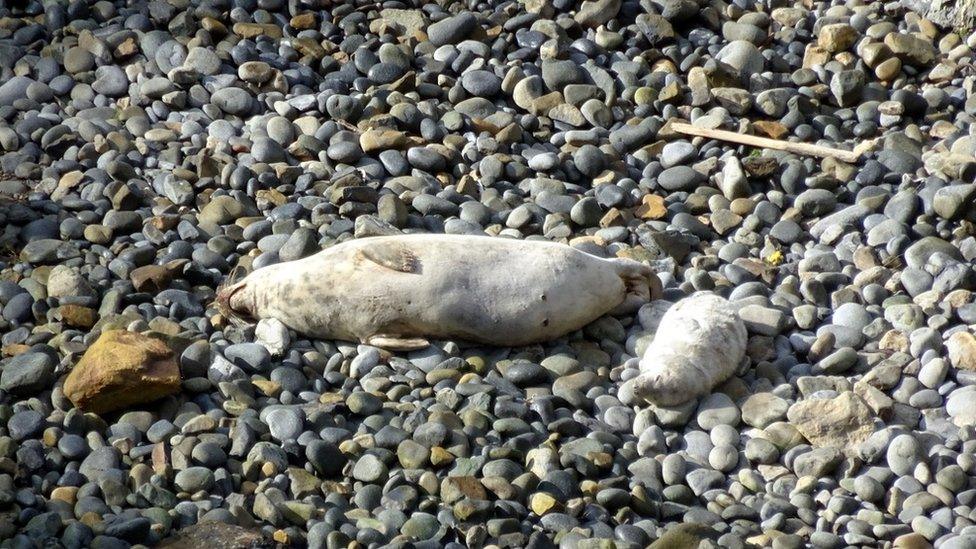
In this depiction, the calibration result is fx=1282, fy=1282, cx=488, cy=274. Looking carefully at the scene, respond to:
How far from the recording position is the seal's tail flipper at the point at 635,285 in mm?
6402

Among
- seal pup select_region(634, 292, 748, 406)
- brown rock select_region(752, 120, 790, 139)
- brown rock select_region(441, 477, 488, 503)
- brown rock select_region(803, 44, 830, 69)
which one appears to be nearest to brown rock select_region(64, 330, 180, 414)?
brown rock select_region(441, 477, 488, 503)

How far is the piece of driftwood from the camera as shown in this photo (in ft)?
24.6

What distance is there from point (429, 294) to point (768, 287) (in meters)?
1.81

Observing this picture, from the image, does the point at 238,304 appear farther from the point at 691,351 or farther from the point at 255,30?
the point at 255,30

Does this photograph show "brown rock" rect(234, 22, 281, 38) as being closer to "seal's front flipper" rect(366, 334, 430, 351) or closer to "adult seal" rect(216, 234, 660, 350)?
"adult seal" rect(216, 234, 660, 350)

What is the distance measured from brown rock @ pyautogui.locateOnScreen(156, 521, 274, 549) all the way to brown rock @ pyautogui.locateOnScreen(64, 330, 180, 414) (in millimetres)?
902

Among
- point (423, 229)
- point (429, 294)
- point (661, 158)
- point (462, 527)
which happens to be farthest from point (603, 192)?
point (462, 527)

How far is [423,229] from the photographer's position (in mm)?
6996

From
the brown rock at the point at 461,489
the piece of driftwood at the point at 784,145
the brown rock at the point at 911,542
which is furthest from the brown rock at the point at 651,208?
the brown rock at the point at 911,542

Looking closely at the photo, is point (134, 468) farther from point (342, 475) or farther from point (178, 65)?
point (178, 65)

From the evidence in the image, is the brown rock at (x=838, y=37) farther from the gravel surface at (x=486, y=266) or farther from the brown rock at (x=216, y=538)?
the brown rock at (x=216, y=538)

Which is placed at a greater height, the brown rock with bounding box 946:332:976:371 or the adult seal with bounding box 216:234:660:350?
the adult seal with bounding box 216:234:660:350

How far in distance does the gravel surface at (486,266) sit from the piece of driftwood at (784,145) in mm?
71

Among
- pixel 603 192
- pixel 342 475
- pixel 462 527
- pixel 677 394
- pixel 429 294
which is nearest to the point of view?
pixel 462 527
